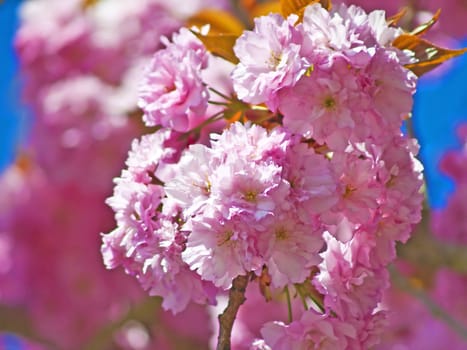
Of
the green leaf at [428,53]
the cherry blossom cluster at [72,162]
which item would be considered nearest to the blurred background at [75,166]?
the cherry blossom cluster at [72,162]

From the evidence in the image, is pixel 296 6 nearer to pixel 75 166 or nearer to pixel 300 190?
pixel 300 190

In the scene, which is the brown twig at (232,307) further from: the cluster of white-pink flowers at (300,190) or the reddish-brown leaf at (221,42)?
the reddish-brown leaf at (221,42)

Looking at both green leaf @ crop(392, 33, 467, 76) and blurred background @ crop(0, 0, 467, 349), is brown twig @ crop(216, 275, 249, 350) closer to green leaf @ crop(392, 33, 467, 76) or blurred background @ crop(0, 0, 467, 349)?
green leaf @ crop(392, 33, 467, 76)

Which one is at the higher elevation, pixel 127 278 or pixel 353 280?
pixel 353 280

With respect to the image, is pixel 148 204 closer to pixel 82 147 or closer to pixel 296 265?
pixel 296 265

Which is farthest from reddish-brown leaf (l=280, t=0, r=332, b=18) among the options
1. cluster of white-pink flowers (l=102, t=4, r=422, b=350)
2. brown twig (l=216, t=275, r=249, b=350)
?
brown twig (l=216, t=275, r=249, b=350)

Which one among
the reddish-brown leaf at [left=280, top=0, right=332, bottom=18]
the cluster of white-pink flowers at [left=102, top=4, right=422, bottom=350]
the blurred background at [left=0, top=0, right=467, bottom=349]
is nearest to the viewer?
the cluster of white-pink flowers at [left=102, top=4, right=422, bottom=350]

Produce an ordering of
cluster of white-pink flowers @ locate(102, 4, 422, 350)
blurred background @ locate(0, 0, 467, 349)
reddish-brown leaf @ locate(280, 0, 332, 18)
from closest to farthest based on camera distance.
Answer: cluster of white-pink flowers @ locate(102, 4, 422, 350) → reddish-brown leaf @ locate(280, 0, 332, 18) → blurred background @ locate(0, 0, 467, 349)

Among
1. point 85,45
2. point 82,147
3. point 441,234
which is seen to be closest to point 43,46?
point 85,45
